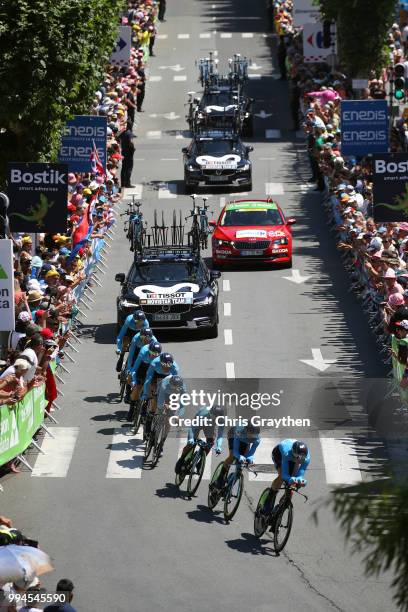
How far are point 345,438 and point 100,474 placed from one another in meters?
3.48

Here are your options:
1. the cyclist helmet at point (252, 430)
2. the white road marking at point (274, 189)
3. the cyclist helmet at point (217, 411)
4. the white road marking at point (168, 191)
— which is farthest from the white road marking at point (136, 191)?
the cyclist helmet at point (252, 430)

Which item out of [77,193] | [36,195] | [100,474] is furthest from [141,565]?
[77,193]

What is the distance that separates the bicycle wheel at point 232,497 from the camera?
19.1 meters

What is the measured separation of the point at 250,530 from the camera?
19.0m

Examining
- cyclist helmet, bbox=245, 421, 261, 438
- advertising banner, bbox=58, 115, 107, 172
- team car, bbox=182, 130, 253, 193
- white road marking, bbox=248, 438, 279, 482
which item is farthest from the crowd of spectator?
advertising banner, bbox=58, 115, 107, 172

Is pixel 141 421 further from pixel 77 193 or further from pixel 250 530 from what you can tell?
pixel 77 193

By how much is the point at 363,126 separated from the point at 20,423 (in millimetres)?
17508

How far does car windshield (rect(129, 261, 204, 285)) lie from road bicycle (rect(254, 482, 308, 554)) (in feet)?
37.1

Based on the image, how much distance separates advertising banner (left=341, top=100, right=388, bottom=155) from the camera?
36.4 metres

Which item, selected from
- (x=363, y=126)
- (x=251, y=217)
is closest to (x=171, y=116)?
(x=363, y=126)

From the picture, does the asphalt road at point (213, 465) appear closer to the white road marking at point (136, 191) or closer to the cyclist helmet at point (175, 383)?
the cyclist helmet at point (175, 383)

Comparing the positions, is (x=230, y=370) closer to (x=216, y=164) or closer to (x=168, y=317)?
(x=168, y=317)

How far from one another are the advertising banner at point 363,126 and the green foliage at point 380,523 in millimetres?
27731

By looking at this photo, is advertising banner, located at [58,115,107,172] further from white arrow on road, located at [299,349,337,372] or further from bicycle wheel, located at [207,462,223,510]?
bicycle wheel, located at [207,462,223,510]
